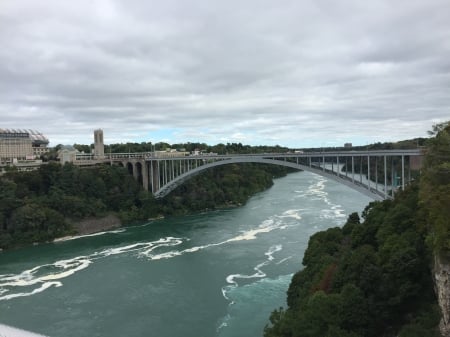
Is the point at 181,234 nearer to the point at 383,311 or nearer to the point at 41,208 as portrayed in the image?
the point at 41,208

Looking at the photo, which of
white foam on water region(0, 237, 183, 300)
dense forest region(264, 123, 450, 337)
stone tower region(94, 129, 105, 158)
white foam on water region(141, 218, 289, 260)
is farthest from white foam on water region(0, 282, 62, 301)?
stone tower region(94, 129, 105, 158)

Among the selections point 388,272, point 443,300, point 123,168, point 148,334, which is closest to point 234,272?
point 148,334

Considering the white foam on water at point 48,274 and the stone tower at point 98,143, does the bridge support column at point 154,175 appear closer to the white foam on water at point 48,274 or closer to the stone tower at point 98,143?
the stone tower at point 98,143

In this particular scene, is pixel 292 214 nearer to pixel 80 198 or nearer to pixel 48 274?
pixel 80 198

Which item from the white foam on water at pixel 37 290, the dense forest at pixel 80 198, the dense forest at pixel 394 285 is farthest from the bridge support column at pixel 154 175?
the dense forest at pixel 394 285

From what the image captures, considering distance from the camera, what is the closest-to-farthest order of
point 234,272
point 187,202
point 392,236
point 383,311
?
point 383,311
point 392,236
point 234,272
point 187,202
